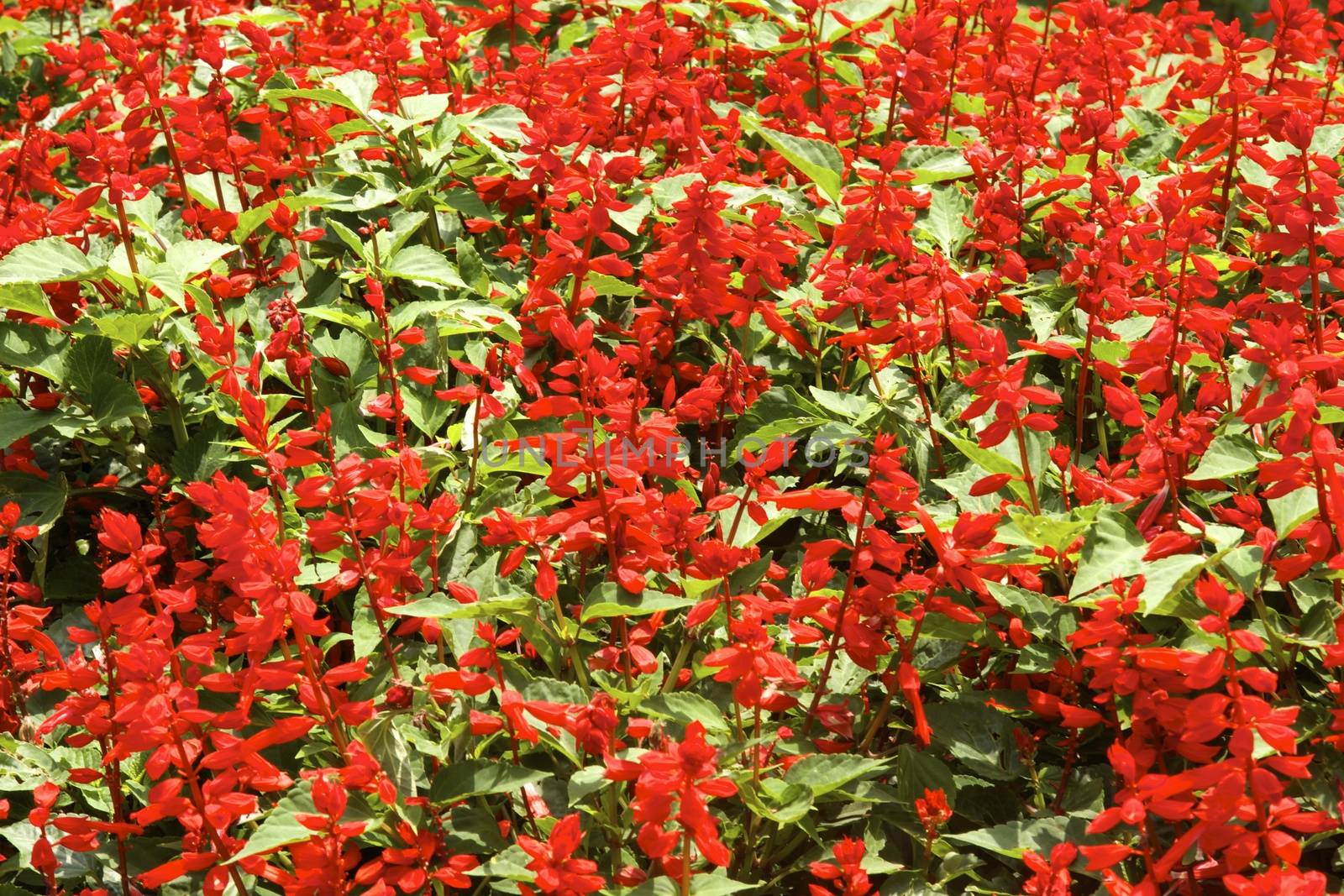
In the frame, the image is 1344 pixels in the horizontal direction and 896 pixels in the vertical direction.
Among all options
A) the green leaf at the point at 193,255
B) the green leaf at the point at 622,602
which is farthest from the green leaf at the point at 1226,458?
the green leaf at the point at 193,255

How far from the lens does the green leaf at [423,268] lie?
9.48ft

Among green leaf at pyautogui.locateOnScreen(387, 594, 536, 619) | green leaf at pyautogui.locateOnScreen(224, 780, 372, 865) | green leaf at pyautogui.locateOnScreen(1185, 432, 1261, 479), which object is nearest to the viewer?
green leaf at pyautogui.locateOnScreen(224, 780, 372, 865)

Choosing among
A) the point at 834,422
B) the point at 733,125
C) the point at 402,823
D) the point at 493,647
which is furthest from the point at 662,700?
the point at 733,125

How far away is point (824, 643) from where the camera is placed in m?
2.26

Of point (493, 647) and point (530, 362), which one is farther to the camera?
point (530, 362)

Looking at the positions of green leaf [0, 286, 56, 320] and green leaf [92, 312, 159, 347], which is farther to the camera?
green leaf [0, 286, 56, 320]

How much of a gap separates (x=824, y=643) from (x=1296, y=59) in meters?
2.20

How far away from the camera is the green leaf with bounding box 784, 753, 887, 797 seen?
2.06m

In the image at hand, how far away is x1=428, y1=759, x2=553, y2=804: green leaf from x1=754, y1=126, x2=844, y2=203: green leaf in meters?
1.65

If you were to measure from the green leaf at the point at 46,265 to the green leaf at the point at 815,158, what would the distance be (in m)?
1.50

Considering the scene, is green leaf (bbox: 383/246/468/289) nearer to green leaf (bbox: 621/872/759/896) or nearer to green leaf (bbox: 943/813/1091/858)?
green leaf (bbox: 621/872/759/896)

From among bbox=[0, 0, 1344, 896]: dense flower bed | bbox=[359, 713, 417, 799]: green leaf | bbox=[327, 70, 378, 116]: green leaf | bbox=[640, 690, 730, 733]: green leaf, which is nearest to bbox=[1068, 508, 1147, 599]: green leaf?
bbox=[0, 0, 1344, 896]: dense flower bed

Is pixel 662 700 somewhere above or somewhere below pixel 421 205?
below

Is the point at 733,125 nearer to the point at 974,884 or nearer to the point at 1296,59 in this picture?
the point at 1296,59
